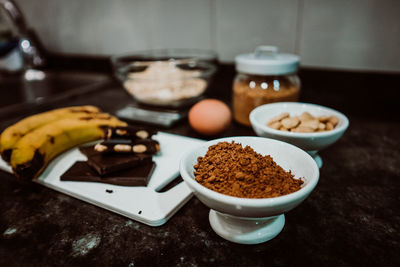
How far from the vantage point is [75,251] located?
0.47 m

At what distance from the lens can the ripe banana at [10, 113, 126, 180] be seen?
63cm

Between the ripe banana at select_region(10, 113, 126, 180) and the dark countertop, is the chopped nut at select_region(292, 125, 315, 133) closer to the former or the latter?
the dark countertop

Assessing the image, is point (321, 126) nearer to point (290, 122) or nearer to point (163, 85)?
point (290, 122)

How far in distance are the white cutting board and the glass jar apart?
28cm

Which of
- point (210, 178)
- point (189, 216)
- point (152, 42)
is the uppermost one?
point (152, 42)

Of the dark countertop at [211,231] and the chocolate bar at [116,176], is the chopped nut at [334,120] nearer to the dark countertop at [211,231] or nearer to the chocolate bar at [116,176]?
the dark countertop at [211,231]

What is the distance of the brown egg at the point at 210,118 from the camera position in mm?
826

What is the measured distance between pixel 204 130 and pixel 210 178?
1.28ft

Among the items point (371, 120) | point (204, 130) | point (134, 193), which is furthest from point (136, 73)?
point (371, 120)

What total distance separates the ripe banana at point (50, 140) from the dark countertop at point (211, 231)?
6 cm

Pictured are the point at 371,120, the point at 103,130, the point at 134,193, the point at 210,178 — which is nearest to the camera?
the point at 210,178

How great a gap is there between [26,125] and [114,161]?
37 centimetres

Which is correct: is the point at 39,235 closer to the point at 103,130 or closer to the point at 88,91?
the point at 103,130

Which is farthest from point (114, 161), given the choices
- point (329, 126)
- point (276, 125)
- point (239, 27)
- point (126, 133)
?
point (239, 27)
